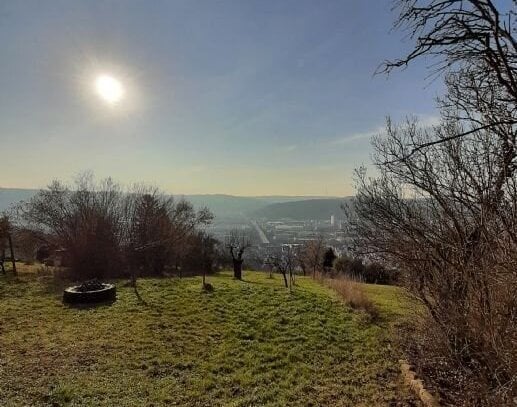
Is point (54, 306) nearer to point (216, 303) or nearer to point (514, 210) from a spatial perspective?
point (216, 303)

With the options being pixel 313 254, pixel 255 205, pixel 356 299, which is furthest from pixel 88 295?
pixel 255 205

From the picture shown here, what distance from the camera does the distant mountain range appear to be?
159 ft

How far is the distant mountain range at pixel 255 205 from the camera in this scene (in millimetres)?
48431

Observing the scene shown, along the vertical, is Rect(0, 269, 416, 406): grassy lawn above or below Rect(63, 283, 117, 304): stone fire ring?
below

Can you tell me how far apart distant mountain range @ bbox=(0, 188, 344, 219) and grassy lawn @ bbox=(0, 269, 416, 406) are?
2043cm

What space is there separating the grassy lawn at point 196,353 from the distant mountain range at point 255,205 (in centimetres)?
2043

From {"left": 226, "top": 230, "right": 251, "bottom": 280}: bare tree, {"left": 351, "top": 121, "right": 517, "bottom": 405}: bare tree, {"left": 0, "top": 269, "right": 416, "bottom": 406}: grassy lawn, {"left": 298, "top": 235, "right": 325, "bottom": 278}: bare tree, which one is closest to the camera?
{"left": 351, "top": 121, "right": 517, "bottom": 405}: bare tree

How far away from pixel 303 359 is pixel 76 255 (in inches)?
683

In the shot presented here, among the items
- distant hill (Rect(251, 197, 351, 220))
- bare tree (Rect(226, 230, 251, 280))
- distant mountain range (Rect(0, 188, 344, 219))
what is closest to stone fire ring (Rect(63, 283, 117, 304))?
bare tree (Rect(226, 230, 251, 280))

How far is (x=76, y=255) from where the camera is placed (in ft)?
69.5

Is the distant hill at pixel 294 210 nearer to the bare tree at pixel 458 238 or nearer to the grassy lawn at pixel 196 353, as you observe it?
the grassy lawn at pixel 196 353

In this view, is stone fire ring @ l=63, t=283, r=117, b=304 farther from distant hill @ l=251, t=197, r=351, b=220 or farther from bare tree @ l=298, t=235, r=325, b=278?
distant hill @ l=251, t=197, r=351, b=220

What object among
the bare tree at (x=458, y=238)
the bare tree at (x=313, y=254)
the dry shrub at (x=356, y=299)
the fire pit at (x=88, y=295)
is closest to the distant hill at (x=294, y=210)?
the bare tree at (x=313, y=254)

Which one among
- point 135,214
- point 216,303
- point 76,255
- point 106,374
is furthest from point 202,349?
point 135,214
